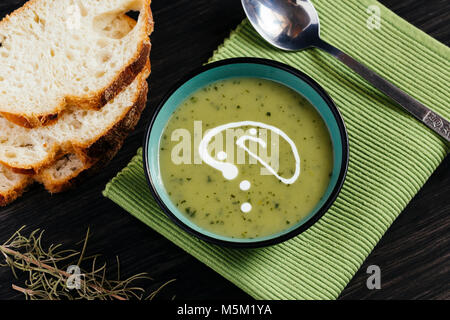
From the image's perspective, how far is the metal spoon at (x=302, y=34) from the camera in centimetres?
208

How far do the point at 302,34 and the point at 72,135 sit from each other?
1.07 metres

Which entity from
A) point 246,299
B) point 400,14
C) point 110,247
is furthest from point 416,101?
point 110,247

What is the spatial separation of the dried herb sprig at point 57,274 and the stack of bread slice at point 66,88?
0.74ft

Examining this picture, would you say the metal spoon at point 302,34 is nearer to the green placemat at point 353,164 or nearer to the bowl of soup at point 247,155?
the green placemat at point 353,164

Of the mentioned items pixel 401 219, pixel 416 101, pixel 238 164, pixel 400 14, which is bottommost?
pixel 401 219

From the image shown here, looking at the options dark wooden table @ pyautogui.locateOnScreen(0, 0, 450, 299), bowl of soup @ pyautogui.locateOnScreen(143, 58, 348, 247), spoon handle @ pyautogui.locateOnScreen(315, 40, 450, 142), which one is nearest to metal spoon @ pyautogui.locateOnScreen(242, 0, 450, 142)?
spoon handle @ pyautogui.locateOnScreen(315, 40, 450, 142)

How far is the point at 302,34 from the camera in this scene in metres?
2.16

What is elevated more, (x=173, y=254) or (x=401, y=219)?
(x=401, y=219)

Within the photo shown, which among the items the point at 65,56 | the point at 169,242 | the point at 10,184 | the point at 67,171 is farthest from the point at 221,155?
the point at 10,184

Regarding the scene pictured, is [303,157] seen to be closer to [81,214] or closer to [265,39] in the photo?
[265,39]

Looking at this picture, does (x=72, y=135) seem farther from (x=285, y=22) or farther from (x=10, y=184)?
(x=285, y=22)

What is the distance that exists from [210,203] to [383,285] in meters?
0.86

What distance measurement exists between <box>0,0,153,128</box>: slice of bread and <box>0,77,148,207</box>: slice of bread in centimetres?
13
